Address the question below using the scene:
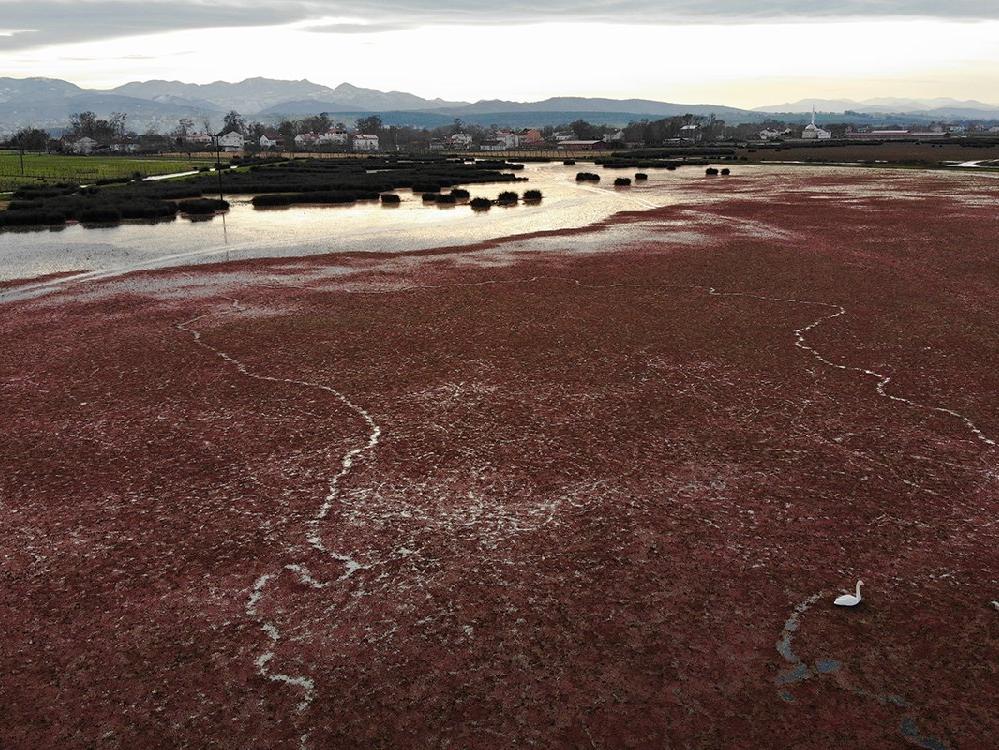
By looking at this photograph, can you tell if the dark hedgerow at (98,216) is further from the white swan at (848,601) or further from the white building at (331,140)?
the white building at (331,140)

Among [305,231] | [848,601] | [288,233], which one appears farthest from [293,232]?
[848,601]

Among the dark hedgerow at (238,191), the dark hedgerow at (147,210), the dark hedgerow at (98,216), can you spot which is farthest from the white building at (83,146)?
the dark hedgerow at (98,216)

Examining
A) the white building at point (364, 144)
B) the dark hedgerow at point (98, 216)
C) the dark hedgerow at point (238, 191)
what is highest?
the white building at point (364, 144)

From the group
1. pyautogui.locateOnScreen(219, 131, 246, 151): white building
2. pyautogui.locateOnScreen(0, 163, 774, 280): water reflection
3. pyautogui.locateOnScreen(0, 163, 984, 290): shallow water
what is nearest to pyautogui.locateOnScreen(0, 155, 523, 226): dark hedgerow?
pyautogui.locateOnScreen(0, 163, 984, 290): shallow water

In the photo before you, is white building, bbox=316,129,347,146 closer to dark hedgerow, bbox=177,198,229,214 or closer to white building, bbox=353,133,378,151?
white building, bbox=353,133,378,151

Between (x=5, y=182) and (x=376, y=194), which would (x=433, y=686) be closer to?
(x=376, y=194)

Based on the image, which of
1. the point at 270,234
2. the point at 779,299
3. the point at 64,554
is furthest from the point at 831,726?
the point at 270,234
